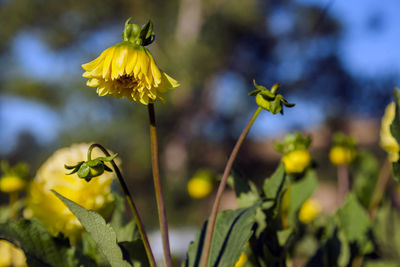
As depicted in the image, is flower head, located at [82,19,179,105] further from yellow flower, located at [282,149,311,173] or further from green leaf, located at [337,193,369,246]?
green leaf, located at [337,193,369,246]

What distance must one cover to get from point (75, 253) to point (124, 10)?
6.78m

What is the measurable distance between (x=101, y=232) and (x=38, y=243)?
0.24 feet

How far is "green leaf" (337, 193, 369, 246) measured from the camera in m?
0.52

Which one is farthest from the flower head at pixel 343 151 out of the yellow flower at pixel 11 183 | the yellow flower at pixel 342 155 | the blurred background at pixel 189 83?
the blurred background at pixel 189 83

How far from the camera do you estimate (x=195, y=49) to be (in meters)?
5.48

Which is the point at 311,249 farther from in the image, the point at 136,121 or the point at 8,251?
the point at 136,121

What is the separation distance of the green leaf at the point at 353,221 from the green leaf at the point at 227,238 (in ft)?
0.67

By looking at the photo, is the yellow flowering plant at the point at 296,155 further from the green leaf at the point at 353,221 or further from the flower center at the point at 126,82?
the flower center at the point at 126,82

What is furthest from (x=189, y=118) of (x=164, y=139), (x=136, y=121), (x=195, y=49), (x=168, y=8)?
(x=168, y=8)

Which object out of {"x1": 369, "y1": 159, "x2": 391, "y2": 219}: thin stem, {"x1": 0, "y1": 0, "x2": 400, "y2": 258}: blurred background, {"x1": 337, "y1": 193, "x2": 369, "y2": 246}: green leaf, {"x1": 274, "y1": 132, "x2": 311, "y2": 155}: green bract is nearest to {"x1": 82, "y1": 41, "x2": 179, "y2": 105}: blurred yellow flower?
{"x1": 274, "y1": 132, "x2": 311, "y2": 155}: green bract

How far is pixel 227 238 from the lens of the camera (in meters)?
0.36

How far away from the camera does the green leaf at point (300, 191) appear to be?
499mm

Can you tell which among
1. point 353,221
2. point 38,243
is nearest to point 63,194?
point 38,243

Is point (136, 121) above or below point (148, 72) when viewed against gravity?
above
